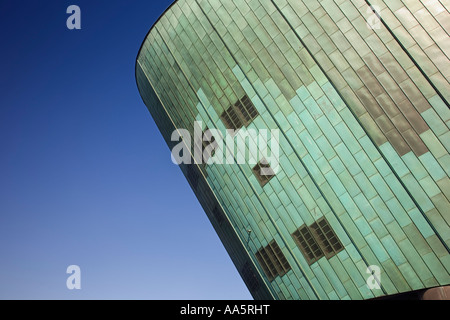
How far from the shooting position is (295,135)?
21.9 metres

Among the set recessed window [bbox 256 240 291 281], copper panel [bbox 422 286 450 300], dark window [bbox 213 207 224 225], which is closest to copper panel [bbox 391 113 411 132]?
copper panel [bbox 422 286 450 300]

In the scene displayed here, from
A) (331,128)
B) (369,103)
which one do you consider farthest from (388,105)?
(331,128)

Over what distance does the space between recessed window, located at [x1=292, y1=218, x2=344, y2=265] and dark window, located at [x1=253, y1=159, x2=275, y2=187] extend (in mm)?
4045

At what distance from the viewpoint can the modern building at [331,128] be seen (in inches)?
699

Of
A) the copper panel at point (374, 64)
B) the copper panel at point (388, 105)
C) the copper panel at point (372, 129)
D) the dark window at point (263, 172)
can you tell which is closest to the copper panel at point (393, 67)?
the copper panel at point (374, 64)

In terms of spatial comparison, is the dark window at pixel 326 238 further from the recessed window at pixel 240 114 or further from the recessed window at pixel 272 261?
the recessed window at pixel 240 114

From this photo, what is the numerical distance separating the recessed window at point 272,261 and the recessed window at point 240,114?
349 inches

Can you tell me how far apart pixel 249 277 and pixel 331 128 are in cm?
1727

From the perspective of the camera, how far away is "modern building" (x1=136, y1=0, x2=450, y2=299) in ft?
58.3

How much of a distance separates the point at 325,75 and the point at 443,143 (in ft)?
24.8

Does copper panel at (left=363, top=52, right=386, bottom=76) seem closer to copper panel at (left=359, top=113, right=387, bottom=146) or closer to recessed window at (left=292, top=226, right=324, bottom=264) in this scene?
copper panel at (left=359, top=113, right=387, bottom=146)
